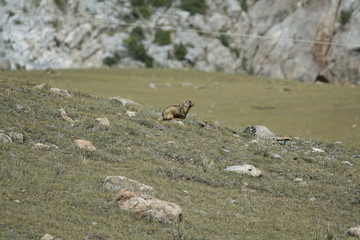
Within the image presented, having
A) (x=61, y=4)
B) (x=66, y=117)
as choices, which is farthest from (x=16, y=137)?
(x=61, y=4)

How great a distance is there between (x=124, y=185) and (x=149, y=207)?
1.44 meters

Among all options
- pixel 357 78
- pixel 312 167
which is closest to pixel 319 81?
pixel 357 78

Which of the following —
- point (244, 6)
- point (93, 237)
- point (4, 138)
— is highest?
point (93, 237)

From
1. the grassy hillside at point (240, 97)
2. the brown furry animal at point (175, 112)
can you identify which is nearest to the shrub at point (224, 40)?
the grassy hillside at point (240, 97)

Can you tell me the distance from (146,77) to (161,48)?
20021 millimetres

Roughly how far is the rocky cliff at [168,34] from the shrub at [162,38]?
0.01 m

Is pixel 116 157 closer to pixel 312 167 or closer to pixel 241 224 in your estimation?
pixel 241 224

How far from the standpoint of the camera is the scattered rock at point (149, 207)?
12.1 metres

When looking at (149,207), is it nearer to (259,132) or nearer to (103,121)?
(103,121)

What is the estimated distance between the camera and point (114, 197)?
12664 mm

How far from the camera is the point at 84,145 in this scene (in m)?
16.4

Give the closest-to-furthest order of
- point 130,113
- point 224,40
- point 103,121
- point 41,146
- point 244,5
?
point 41,146, point 103,121, point 130,113, point 224,40, point 244,5

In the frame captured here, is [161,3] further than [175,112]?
Yes

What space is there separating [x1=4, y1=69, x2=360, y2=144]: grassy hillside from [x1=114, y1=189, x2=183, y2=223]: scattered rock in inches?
767
